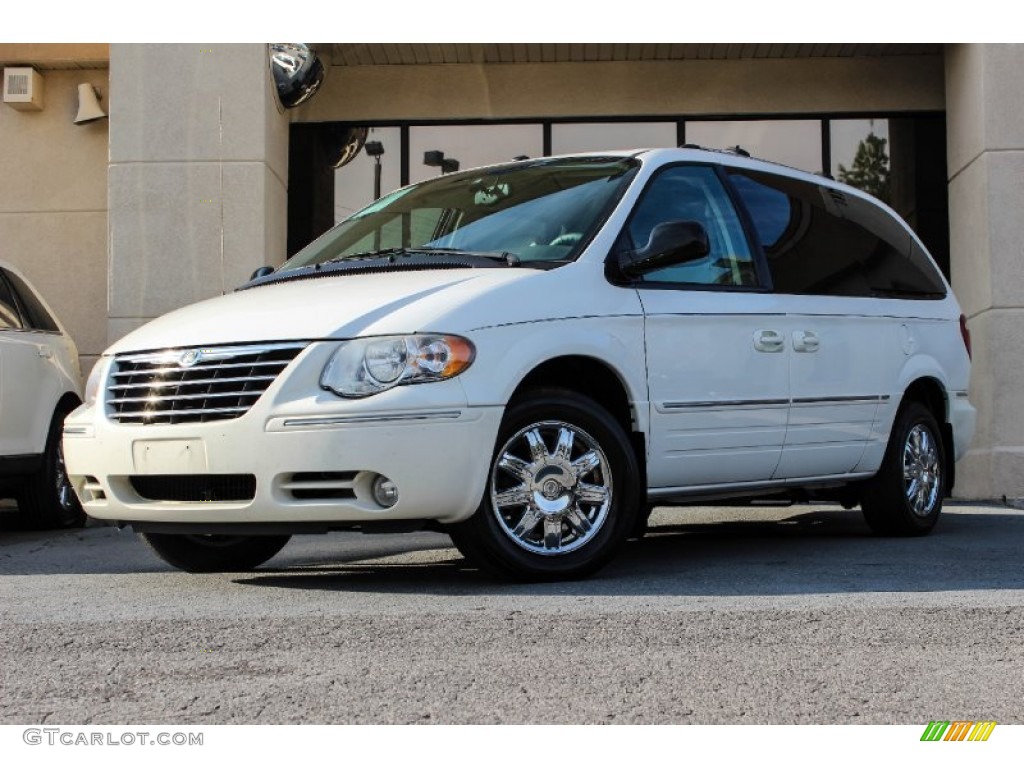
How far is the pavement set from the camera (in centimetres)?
374

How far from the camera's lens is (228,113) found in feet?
40.9

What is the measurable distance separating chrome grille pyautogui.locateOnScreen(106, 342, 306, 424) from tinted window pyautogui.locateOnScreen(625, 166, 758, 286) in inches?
67.6

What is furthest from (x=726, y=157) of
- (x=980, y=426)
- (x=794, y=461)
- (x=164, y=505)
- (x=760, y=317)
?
(x=980, y=426)

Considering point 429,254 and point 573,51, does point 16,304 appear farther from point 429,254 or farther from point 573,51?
→ point 573,51

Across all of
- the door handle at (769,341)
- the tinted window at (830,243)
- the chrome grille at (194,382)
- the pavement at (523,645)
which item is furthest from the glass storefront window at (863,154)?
the chrome grille at (194,382)

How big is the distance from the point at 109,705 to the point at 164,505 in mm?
1903

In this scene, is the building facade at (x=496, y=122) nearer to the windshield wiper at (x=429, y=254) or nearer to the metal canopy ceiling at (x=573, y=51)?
the metal canopy ceiling at (x=573, y=51)

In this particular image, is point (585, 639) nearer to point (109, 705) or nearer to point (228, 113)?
point (109, 705)

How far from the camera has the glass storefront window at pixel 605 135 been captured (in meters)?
14.1

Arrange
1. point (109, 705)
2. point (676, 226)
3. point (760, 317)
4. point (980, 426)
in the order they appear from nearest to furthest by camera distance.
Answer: point (109, 705) < point (676, 226) < point (760, 317) < point (980, 426)

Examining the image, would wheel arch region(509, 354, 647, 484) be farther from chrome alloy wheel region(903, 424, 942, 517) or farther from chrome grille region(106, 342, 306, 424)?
chrome alloy wheel region(903, 424, 942, 517)

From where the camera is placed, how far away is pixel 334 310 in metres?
5.52
